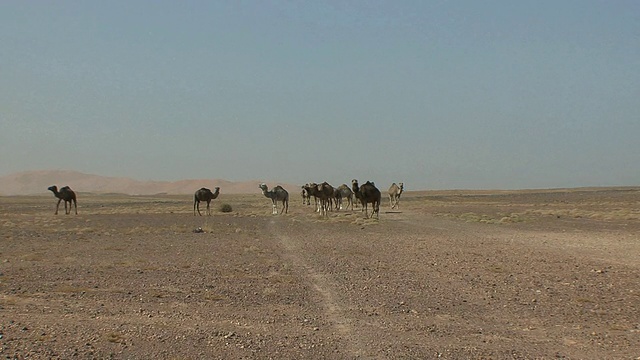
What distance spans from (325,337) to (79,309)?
4358 millimetres

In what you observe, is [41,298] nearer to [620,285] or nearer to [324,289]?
[324,289]

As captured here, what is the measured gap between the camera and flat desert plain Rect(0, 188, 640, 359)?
7.79 meters

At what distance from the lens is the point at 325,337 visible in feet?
27.0

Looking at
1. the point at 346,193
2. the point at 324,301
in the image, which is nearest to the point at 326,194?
the point at 346,193

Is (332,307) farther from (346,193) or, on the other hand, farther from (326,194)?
(346,193)

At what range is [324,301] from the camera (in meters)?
10.8

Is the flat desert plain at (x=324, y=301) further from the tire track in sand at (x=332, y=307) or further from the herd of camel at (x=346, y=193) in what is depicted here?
the herd of camel at (x=346, y=193)

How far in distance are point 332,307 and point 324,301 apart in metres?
0.56

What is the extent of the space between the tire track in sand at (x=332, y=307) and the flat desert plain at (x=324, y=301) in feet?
0.13

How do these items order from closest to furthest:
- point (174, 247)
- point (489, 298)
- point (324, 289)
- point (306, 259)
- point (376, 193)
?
point (489, 298) → point (324, 289) → point (306, 259) → point (174, 247) → point (376, 193)

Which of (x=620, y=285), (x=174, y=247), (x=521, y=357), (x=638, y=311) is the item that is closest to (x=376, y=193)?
(x=174, y=247)

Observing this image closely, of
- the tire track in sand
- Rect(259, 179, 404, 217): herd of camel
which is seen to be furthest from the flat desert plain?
Rect(259, 179, 404, 217): herd of camel

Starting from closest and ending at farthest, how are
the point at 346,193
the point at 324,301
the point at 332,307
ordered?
the point at 332,307 < the point at 324,301 < the point at 346,193

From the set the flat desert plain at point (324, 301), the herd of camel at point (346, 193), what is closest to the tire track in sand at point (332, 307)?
the flat desert plain at point (324, 301)
